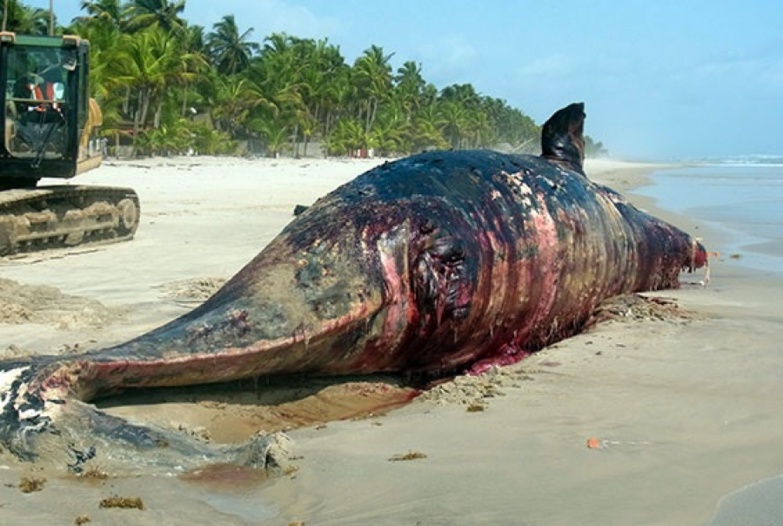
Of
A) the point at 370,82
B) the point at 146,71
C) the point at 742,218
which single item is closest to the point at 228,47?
the point at 370,82

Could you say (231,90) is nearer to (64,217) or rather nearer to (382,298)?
(64,217)

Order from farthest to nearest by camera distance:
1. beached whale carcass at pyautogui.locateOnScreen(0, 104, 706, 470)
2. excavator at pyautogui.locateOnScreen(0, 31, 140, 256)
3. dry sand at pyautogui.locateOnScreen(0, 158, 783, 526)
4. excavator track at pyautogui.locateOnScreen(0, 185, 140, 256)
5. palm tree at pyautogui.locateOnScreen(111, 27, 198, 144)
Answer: palm tree at pyautogui.locateOnScreen(111, 27, 198, 144)
excavator at pyautogui.locateOnScreen(0, 31, 140, 256)
excavator track at pyautogui.locateOnScreen(0, 185, 140, 256)
beached whale carcass at pyautogui.locateOnScreen(0, 104, 706, 470)
dry sand at pyautogui.locateOnScreen(0, 158, 783, 526)

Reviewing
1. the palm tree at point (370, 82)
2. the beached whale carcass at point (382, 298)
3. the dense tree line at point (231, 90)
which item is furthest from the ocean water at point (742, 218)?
the palm tree at point (370, 82)

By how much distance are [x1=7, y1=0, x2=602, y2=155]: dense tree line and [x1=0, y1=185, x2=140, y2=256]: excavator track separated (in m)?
31.9

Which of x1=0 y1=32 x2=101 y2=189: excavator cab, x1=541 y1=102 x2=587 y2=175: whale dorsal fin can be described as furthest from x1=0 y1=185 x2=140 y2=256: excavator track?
x1=541 y1=102 x2=587 y2=175: whale dorsal fin

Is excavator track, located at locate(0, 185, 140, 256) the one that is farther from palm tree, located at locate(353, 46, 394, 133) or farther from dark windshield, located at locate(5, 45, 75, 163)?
palm tree, located at locate(353, 46, 394, 133)

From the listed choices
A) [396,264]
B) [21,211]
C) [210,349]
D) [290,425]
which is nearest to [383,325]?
[396,264]

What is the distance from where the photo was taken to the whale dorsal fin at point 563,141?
25.3ft

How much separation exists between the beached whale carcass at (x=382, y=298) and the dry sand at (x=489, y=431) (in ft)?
0.60

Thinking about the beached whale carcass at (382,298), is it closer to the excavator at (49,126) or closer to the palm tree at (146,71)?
the excavator at (49,126)

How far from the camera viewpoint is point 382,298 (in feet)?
16.5

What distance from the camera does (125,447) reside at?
3.70 m

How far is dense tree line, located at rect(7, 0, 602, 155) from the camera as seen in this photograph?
51.2 metres

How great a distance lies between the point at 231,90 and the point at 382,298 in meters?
65.1
